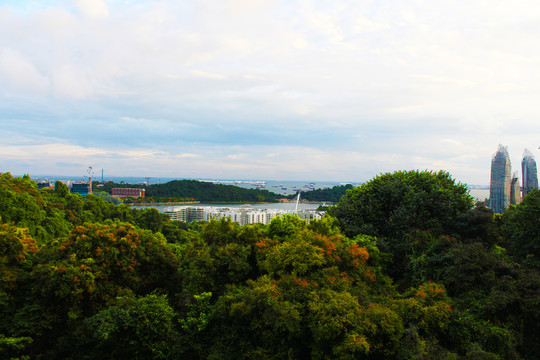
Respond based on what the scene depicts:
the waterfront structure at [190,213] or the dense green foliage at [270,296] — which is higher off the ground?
the dense green foliage at [270,296]

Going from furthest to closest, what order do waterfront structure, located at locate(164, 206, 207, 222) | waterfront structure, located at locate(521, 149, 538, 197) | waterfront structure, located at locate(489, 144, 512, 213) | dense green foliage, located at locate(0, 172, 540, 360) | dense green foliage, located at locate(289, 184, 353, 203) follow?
dense green foliage, located at locate(289, 184, 353, 203)
waterfront structure, located at locate(164, 206, 207, 222)
waterfront structure, located at locate(521, 149, 538, 197)
waterfront structure, located at locate(489, 144, 512, 213)
dense green foliage, located at locate(0, 172, 540, 360)

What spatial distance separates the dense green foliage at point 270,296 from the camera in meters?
7.82

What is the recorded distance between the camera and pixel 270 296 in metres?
8.34

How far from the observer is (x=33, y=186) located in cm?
1873

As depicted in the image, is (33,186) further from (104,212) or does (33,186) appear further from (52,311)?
(52,311)

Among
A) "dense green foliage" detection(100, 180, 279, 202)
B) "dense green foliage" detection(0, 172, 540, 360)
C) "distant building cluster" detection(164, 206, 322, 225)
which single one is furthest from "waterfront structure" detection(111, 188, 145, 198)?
"dense green foliage" detection(0, 172, 540, 360)

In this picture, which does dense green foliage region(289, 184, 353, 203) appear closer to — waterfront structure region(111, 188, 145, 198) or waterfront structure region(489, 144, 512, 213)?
waterfront structure region(111, 188, 145, 198)

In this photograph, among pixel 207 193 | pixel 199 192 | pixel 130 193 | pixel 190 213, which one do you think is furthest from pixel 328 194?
pixel 130 193

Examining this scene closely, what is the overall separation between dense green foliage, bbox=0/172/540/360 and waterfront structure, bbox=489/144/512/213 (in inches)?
685

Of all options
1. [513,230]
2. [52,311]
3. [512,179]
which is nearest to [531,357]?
[513,230]

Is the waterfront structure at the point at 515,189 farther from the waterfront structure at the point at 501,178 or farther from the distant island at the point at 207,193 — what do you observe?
the distant island at the point at 207,193

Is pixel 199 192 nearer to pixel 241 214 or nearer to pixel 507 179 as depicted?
pixel 241 214

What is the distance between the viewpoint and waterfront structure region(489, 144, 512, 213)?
2666 cm

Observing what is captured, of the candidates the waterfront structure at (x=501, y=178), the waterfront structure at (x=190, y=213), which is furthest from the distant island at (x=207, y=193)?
the waterfront structure at (x=501, y=178)
